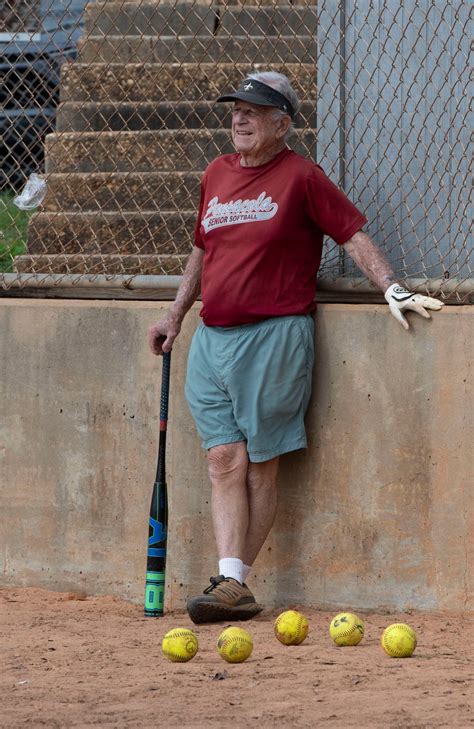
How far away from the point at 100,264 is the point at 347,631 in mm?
2530

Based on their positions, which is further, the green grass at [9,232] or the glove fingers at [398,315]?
the green grass at [9,232]

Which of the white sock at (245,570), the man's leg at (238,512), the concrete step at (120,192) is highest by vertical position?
the concrete step at (120,192)

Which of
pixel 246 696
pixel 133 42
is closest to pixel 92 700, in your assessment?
pixel 246 696

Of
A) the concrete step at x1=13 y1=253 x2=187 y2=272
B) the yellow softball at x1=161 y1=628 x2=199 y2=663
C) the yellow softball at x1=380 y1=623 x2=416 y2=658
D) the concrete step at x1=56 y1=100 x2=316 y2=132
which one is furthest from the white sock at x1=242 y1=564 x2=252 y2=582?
the concrete step at x1=56 y1=100 x2=316 y2=132

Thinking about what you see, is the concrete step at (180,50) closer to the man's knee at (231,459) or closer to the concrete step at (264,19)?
the concrete step at (264,19)

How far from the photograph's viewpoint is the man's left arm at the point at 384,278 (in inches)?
205

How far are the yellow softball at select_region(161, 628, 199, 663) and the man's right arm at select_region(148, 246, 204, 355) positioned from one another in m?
1.45

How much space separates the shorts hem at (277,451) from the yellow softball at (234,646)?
1.00 meters

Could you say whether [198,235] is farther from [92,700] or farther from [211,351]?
[92,700]

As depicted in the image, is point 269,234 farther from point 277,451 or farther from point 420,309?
point 277,451

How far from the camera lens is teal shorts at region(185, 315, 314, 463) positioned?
211 inches

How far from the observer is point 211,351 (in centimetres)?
548

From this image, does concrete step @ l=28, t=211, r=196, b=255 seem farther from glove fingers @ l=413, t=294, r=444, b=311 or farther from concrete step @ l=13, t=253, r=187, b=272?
glove fingers @ l=413, t=294, r=444, b=311

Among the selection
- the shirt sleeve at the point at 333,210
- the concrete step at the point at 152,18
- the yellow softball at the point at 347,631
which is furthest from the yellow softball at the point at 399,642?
the concrete step at the point at 152,18
